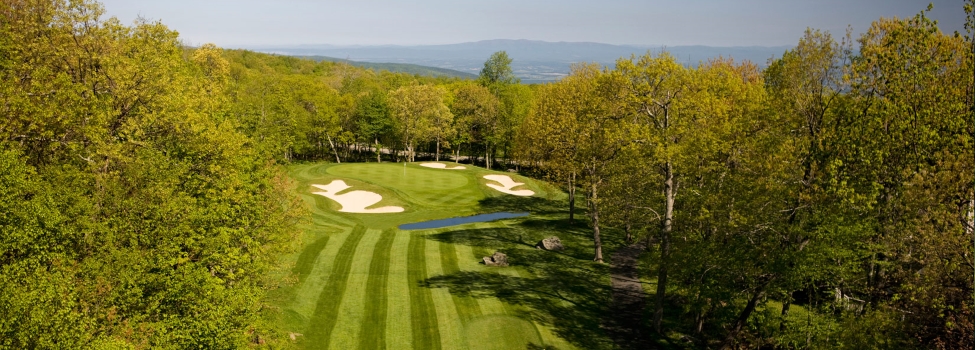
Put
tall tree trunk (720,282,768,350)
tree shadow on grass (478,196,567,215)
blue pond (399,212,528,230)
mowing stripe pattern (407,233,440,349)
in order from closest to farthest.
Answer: tall tree trunk (720,282,768,350), mowing stripe pattern (407,233,440,349), blue pond (399,212,528,230), tree shadow on grass (478,196,567,215)

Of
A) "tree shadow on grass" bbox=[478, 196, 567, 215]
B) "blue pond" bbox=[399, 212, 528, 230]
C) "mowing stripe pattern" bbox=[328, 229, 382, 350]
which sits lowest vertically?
"blue pond" bbox=[399, 212, 528, 230]

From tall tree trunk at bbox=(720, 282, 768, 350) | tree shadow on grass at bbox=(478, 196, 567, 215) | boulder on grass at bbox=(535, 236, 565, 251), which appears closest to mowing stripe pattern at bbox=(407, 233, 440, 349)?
boulder on grass at bbox=(535, 236, 565, 251)

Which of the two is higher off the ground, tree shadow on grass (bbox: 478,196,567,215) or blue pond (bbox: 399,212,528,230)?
tree shadow on grass (bbox: 478,196,567,215)

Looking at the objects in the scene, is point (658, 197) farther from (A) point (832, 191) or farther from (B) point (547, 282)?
(A) point (832, 191)

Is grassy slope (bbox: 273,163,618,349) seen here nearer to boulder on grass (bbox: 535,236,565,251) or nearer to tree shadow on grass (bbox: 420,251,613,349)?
tree shadow on grass (bbox: 420,251,613,349)

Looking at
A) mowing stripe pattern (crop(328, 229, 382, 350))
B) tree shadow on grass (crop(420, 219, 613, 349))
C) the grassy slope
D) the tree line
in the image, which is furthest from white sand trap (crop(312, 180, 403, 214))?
the tree line

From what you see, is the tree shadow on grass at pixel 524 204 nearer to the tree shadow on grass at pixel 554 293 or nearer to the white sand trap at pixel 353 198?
the white sand trap at pixel 353 198

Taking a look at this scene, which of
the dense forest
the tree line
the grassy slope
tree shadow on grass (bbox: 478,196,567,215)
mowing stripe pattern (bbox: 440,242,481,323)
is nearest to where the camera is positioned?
the dense forest

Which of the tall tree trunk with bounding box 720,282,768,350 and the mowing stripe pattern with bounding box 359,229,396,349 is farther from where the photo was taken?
the mowing stripe pattern with bounding box 359,229,396,349

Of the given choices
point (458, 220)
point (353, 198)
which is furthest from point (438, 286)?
point (353, 198)
